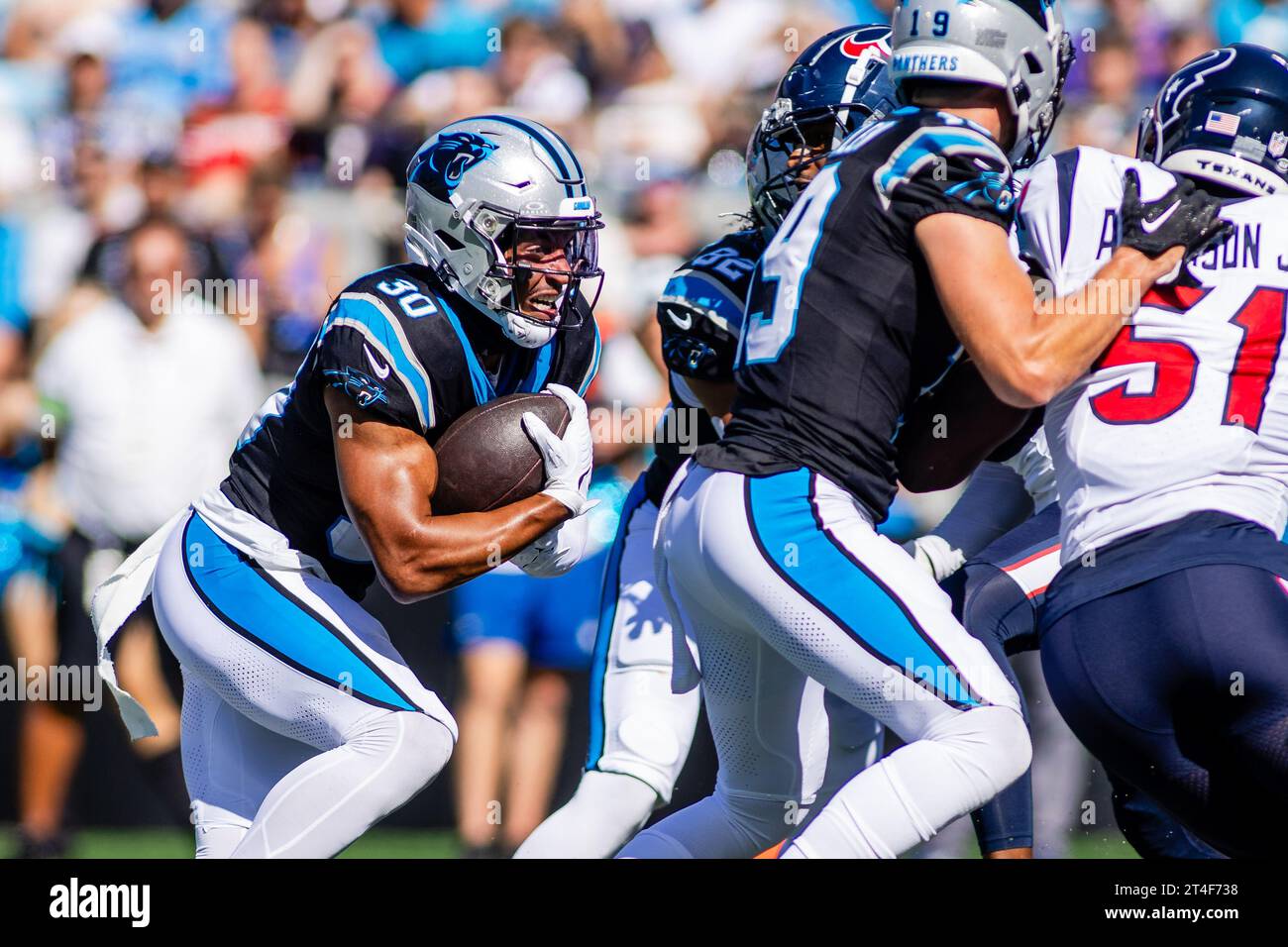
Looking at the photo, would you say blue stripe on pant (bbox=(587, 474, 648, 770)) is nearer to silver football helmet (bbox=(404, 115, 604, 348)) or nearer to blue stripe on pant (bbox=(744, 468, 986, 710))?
silver football helmet (bbox=(404, 115, 604, 348))

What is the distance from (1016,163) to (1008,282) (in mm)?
680

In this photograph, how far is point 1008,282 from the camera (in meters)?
2.71

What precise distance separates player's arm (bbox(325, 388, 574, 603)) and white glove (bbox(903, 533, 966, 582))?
108cm

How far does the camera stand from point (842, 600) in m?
2.74

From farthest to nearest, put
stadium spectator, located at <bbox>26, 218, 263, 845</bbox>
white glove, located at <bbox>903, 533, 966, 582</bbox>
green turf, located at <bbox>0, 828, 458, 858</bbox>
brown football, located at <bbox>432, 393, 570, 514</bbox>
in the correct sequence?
Result: stadium spectator, located at <bbox>26, 218, 263, 845</bbox>
green turf, located at <bbox>0, 828, 458, 858</bbox>
white glove, located at <bbox>903, 533, 966, 582</bbox>
brown football, located at <bbox>432, 393, 570, 514</bbox>

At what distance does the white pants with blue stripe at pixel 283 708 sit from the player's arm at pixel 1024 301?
4.27 feet

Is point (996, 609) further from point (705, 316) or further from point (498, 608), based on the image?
point (498, 608)

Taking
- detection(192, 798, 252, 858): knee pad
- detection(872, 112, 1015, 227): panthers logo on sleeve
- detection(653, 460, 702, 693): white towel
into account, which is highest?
detection(872, 112, 1015, 227): panthers logo on sleeve

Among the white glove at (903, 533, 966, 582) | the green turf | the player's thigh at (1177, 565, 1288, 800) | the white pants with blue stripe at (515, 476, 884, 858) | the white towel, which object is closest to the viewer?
the player's thigh at (1177, 565, 1288, 800)

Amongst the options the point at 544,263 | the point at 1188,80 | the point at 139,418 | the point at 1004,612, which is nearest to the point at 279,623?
the point at 544,263

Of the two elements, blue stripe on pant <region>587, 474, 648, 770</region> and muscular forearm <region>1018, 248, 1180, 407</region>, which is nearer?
muscular forearm <region>1018, 248, 1180, 407</region>

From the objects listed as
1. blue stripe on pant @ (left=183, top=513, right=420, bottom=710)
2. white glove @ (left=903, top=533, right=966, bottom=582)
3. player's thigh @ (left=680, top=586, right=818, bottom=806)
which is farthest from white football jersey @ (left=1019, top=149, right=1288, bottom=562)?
blue stripe on pant @ (left=183, top=513, right=420, bottom=710)

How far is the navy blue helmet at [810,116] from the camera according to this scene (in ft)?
11.8

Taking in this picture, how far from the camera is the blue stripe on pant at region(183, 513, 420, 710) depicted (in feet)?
10.3
